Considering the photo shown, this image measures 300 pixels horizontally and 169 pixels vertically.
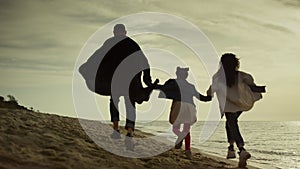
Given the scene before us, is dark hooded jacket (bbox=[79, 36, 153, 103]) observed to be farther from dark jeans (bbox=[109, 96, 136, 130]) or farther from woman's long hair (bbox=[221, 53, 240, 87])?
woman's long hair (bbox=[221, 53, 240, 87])

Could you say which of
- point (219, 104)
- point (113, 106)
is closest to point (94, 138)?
point (113, 106)

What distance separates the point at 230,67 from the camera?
9031 mm

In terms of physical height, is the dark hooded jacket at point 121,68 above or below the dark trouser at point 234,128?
above

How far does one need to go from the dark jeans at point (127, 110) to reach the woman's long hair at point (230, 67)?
1.84 meters

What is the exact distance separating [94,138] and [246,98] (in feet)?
10.2

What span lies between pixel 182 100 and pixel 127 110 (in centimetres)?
135

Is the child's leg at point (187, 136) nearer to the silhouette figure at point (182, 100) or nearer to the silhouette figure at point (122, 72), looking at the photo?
the silhouette figure at point (182, 100)

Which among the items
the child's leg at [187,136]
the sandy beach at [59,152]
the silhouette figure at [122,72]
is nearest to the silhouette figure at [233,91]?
the sandy beach at [59,152]

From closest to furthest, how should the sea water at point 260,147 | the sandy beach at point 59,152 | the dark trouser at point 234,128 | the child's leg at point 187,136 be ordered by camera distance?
the sandy beach at point 59,152 → the dark trouser at point 234,128 → the child's leg at point 187,136 → the sea water at point 260,147

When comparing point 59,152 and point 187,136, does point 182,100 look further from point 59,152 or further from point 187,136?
point 59,152

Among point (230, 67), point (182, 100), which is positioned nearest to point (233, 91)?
point (230, 67)

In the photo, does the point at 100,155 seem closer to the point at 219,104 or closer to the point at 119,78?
the point at 119,78

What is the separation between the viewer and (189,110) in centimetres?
1000

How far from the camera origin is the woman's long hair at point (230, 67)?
9.06 m
